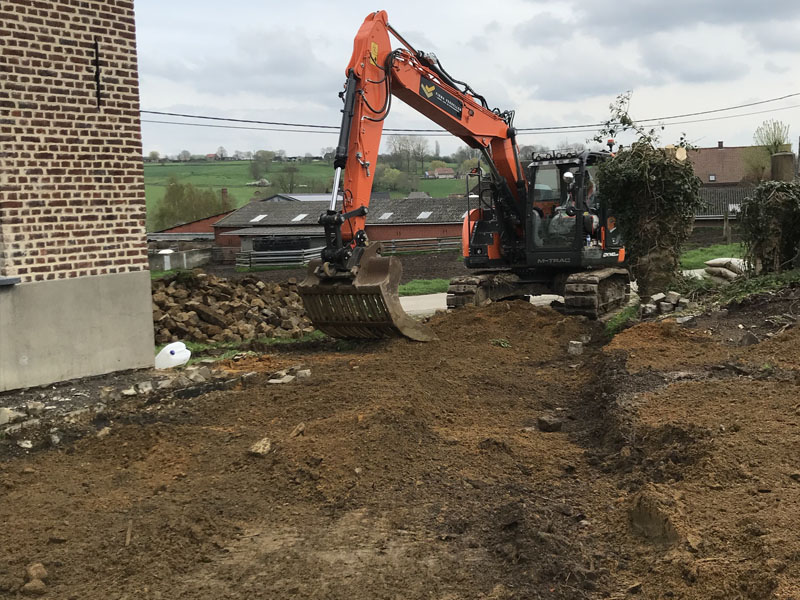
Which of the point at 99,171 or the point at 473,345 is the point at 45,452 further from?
the point at 473,345

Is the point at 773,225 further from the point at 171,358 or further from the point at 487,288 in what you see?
the point at 171,358

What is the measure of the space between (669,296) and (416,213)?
35538mm

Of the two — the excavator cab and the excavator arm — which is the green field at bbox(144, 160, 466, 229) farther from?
the excavator arm

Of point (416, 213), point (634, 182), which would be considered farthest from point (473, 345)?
point (416, 213)

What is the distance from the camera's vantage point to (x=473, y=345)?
10.7 m

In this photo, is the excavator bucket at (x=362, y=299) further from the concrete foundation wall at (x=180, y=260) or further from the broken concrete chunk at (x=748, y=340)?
the concrete foundation wall at (x=180, y=260)

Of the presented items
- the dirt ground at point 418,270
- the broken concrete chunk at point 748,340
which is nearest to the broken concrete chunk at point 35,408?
the broken concrete chunk at point 748,340

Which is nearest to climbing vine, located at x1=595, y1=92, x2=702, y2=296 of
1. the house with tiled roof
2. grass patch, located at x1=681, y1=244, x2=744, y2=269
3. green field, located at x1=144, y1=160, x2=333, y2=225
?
grass patch, located at x1=681, y1=244, x2=744, y2=269

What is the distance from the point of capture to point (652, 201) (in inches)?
528

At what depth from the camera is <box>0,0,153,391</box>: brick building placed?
753 cm

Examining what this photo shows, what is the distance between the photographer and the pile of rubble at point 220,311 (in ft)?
39.8

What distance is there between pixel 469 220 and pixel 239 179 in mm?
68931

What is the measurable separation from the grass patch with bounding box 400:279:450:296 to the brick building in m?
13.2

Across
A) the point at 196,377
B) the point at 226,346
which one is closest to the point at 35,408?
the point at 196,377
